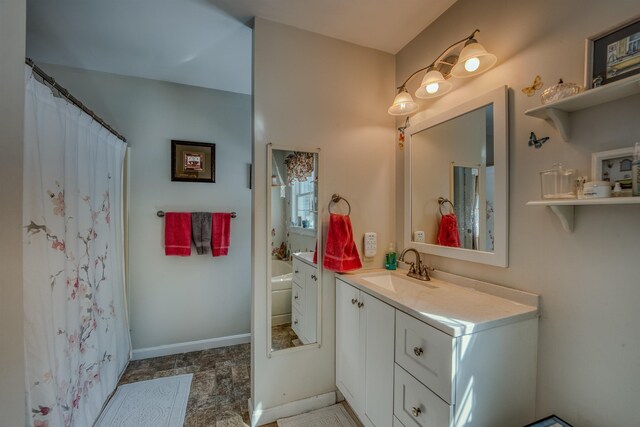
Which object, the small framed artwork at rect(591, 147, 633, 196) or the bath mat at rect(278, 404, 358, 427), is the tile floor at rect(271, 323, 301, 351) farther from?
the small framed artwork at rect(591, 147, 633, 196)

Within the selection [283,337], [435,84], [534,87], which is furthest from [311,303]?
[534,87]

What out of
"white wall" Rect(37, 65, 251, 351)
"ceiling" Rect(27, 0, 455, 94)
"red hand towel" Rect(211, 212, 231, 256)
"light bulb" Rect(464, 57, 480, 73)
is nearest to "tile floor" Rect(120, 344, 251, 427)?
"white wall" Rect(37, 65, 251, 351)

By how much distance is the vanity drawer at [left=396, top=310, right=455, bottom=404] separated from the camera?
37.6 inches

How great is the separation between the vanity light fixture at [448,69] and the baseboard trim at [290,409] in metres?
2.05

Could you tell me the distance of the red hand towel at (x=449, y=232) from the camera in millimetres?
1521

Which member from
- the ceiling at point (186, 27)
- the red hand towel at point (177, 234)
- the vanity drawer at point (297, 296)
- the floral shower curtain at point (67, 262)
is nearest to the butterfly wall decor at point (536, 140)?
the ceiling at point (186, 27)

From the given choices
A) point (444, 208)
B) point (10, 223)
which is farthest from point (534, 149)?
point (10, 223)

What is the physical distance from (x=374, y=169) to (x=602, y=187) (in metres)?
1.24

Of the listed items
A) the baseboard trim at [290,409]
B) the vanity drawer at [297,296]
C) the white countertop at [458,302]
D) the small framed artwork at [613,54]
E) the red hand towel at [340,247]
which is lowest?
the baseboard trim at [290,409]

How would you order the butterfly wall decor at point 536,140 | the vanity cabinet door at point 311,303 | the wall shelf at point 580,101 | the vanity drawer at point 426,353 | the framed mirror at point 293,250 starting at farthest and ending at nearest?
the vanity cabinet door at point 311,303 < the framed mirror at point 293,250 < the butterfly wall decor at point 536,140 < the vanity drawer at point 426,353 < the wall shelf at point 580,101

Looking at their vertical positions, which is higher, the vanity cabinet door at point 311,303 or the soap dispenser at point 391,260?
the soap dispenser at point 391,260

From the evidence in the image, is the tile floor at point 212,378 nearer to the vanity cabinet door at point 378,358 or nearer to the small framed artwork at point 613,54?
the vanity cabinet door at point 378,358

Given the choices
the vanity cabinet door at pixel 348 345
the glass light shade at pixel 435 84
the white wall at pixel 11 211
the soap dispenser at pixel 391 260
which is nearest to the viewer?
the white wall at pixel 11 211

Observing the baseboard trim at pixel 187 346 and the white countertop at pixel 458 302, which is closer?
the white countertop at pixel 458 302
